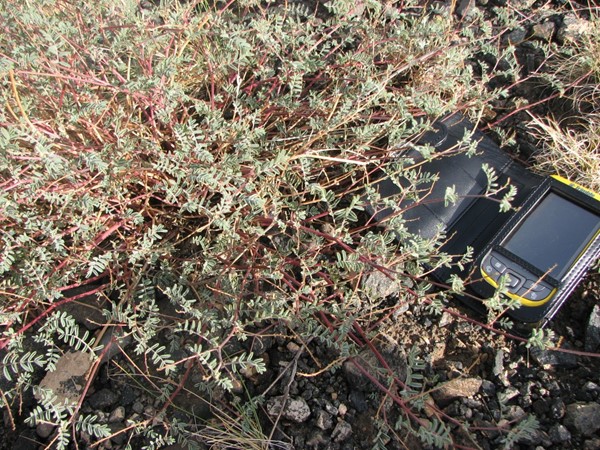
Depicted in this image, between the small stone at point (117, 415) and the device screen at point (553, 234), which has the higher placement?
the device screen at point (553, 234)

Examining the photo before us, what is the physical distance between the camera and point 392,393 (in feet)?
4.60

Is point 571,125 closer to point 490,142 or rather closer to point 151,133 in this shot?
point 490,142

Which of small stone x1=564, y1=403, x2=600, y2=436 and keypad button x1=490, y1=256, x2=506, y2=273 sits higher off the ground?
keypad button x1=490, y1=256, x2=506, y2=273

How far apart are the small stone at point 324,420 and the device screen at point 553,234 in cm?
68

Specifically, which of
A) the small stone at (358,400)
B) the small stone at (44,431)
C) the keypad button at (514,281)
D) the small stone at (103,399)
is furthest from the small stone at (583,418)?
the small stone at (44,431)

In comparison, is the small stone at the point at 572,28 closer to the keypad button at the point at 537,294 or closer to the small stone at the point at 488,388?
the keypad button at the point at 537,294

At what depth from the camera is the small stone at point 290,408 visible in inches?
58.4

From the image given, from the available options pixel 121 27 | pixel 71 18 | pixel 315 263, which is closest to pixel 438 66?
pixel 315 263

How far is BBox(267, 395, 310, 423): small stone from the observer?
1482 millimetres

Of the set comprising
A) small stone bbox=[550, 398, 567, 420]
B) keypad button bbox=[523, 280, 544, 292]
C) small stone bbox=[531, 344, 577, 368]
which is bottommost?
small stone bbox=[550, 398, 567, 420]

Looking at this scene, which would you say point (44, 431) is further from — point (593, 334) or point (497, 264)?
point (593, 334)

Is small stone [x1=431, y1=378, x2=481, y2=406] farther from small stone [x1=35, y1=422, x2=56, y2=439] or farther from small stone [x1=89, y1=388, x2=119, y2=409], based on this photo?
small stone [x1=35, y1=422, x2=56, y2=439]

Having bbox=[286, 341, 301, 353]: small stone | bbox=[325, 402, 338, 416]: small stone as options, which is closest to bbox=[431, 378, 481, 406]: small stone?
bbox=[325, 402, 338, 416]: small stone

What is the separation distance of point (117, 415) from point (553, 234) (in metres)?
1.30
